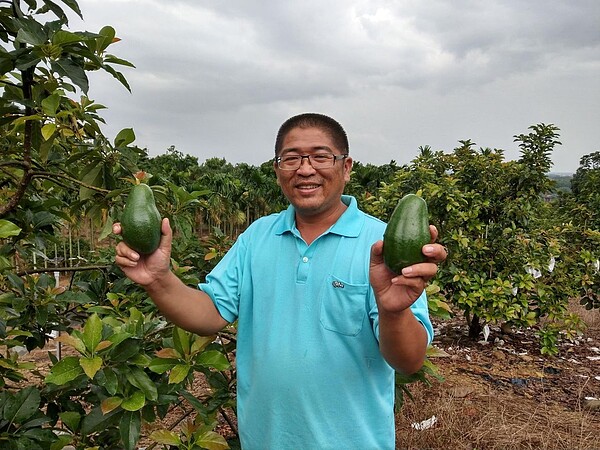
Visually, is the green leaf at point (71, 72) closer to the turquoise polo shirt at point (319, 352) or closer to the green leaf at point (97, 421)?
the turquoise polo shirt at point (319, 352)

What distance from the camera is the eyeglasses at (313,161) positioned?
5.09 ft

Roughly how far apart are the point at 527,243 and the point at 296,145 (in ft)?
14.3

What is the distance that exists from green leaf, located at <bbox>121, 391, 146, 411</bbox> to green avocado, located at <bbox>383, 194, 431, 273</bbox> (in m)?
0.77

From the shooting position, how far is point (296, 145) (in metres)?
1.56

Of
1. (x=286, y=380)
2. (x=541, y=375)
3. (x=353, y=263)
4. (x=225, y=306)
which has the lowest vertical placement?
(x=541, y=375)

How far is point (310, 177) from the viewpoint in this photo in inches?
60.9

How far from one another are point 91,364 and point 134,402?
6.9 inches

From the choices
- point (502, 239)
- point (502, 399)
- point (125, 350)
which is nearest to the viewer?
point (125, 350)

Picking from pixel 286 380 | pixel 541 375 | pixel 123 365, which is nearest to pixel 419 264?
pixel 286 380

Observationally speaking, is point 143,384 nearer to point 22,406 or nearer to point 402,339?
point 22,406

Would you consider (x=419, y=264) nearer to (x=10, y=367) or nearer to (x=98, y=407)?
(x=98, y=407)

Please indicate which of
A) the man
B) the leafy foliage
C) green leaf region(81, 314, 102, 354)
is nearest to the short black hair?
the man

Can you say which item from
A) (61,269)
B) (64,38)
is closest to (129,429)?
(61,269)

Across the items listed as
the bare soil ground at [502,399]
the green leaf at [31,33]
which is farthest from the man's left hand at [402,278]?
the green leaf at [31,33]
